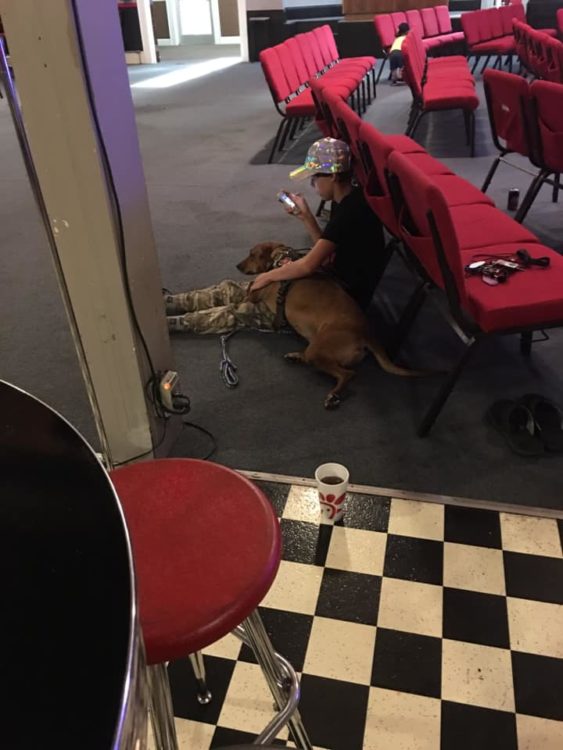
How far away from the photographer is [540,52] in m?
5.72

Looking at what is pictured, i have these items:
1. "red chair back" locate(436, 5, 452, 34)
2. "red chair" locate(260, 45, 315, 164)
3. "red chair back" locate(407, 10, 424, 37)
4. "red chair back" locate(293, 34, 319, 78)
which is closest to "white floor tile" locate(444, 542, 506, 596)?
"red chair" locate(260, 45, 315, 164)

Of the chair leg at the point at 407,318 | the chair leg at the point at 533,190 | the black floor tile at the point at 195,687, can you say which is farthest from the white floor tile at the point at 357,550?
the chair leg at the point at 533,190

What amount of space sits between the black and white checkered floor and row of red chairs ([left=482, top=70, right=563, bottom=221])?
87.4 inches

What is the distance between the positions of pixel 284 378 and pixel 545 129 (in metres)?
1.97

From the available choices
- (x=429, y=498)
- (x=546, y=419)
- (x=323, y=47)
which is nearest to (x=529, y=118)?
(x=546, y=419)

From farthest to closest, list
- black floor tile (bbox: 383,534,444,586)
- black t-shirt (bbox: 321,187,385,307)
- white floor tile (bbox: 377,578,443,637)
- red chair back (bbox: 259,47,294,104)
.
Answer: red chair back (bbox: 259,47,294,104)
black t-shirt (bbox: 321,187,385,307)
black floor tile (bbox: 383,534,444,586)
white floor tile (bbox: 377,578,443,637)

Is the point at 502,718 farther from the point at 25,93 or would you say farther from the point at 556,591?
the point at 25,93

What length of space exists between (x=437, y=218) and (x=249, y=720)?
1429 millimetres

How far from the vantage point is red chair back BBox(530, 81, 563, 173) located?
3.11m

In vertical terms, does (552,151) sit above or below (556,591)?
above

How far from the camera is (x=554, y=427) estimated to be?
2.21 m

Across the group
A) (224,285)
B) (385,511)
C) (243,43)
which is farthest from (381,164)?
(243,43)

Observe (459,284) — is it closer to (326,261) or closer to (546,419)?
(546,419)

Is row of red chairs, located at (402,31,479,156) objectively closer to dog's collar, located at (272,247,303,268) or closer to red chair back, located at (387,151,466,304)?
dog's collar, located at (272,247,303,268)
